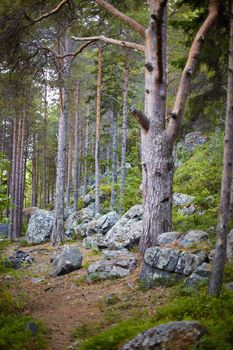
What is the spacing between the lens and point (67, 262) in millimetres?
10562

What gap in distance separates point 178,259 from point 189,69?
14.9ft

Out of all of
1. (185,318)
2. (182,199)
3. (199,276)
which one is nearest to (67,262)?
(199,276)

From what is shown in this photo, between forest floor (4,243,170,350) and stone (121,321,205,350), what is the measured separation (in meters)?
1.26

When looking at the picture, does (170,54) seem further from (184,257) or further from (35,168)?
(35,168)

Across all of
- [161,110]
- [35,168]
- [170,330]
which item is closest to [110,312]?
[170,330]

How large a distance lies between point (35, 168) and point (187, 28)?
28958 millimetres

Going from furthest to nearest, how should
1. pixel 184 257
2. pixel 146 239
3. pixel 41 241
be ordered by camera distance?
1. pixel 41 241
2. pixel 146 239
3. pixel 184 257

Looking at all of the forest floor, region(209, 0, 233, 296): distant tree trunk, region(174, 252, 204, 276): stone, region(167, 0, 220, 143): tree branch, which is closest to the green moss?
the forest floor

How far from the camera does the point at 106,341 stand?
5.00 m

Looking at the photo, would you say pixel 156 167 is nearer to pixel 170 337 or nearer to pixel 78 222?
→ pixel 170 337

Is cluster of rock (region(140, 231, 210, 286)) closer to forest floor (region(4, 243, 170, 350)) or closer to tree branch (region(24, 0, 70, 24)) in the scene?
forest floor (region(4, 243, 170, 350))

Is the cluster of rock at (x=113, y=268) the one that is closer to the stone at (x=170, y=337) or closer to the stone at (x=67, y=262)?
the stone at (x=67, y=262)

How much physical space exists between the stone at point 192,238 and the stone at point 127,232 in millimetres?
3979

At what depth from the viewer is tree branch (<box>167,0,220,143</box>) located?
330 inches
